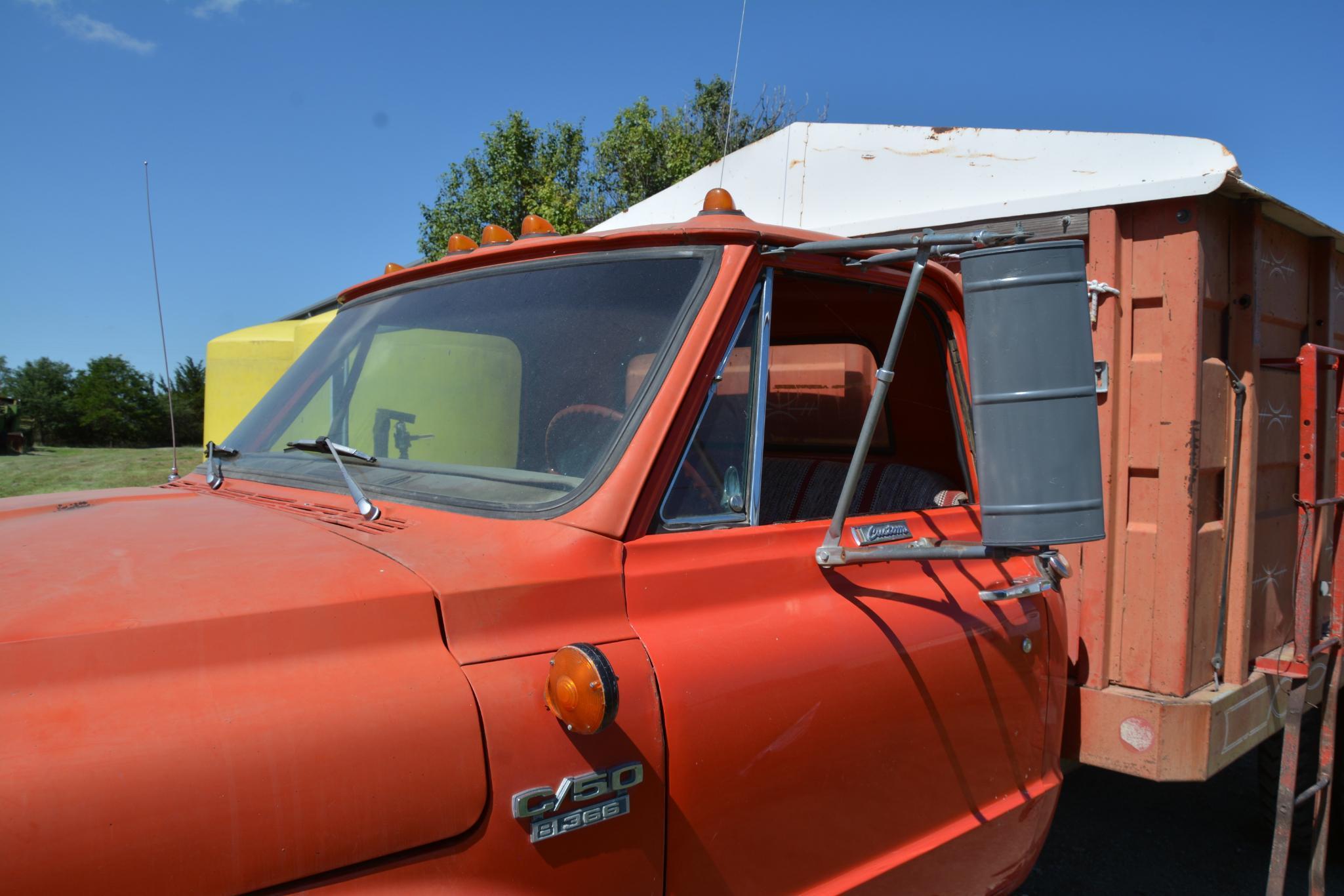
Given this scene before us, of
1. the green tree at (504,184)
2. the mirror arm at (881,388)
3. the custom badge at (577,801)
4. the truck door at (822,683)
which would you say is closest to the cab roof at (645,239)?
the truck door at (822,683)

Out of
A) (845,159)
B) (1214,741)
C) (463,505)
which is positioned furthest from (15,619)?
(845,159)

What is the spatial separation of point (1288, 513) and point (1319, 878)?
Result: 1.27 meters

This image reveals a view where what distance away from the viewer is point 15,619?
49.9 inches

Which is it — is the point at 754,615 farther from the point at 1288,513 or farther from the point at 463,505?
the point at 1288,513

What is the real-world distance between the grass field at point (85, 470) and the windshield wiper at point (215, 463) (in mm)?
8942

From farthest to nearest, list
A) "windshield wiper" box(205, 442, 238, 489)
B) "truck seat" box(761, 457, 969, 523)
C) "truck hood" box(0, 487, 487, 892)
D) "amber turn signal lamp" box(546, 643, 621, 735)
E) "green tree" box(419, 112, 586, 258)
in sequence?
"green tree" box(419, 112, 586, 258) → "truck seat" box(761, 457, 969, 523) → "windshield wiper" box(205, 442, 238, 489) → "amber turn signal lamp" box(546, 643, 621, 735) → "truck hood" box(0, 487, 487, 892)

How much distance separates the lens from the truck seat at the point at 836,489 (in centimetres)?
285

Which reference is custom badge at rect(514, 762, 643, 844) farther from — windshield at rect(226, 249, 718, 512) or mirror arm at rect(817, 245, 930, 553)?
mirror arm at rect(817, 245, 930, 553)

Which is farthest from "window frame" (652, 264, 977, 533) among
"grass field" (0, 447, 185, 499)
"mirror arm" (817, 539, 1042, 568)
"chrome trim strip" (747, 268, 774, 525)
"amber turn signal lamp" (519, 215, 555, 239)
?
"grass field" (0, 447, 185, 499)

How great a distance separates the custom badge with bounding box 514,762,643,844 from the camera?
140 cm

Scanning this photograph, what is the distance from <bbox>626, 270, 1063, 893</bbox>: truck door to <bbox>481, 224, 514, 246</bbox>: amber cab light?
76 centimetres

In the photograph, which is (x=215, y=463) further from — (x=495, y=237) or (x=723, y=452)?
(x=723, y=452)

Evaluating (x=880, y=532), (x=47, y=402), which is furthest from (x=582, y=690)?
(x=47, y=402)

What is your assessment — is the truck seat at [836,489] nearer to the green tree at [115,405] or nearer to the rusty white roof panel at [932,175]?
the rusty white roof panel at [932,175]
